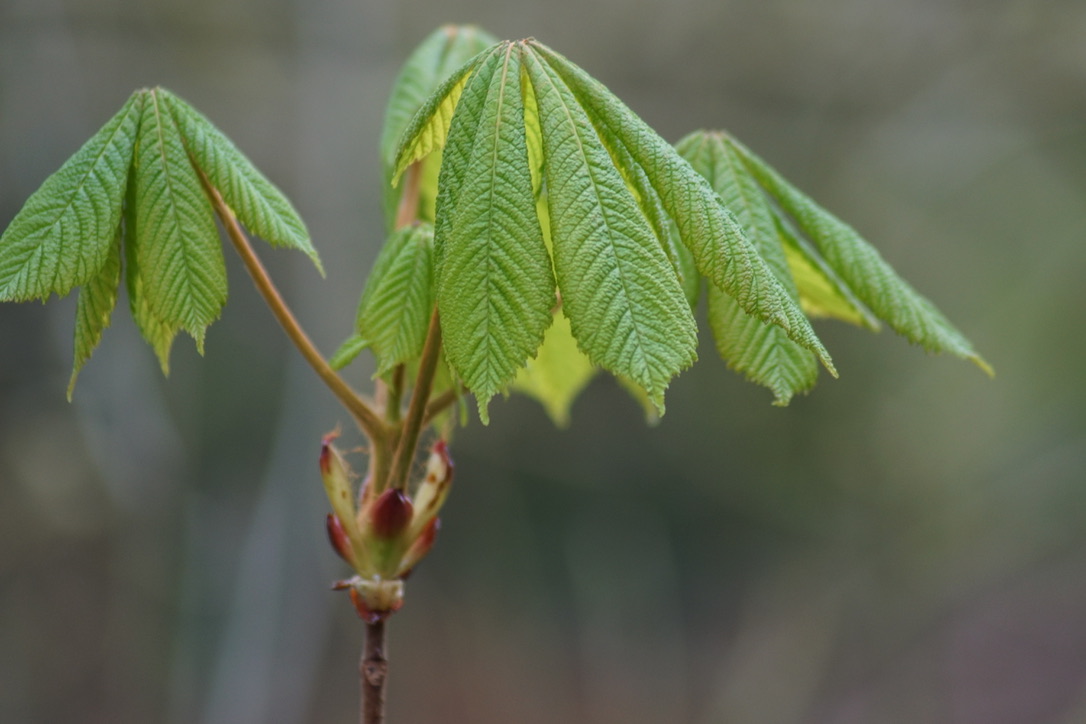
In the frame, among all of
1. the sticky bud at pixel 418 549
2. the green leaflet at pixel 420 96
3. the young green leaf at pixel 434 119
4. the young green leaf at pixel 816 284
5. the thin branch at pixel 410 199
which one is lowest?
the sticky bud at pixel 418 549

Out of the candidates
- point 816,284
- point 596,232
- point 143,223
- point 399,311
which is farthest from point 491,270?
point 816,284

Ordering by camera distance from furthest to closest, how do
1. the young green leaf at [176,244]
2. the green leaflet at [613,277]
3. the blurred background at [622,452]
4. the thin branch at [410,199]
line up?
1. the blurred background at [622,452]
2. the thin branch at [410,199]
3. the young green leaf at [176,244]
4. the green leaflet at [613,277]

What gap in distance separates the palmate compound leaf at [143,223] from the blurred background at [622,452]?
7.30 ft

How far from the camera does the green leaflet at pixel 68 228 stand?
57 cm

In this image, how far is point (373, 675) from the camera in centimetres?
64

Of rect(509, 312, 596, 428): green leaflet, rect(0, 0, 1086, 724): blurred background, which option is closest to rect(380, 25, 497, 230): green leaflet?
rect(509, 312, 596, 428): green leaflet

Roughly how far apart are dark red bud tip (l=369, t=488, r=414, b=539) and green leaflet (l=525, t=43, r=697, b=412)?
0.22m

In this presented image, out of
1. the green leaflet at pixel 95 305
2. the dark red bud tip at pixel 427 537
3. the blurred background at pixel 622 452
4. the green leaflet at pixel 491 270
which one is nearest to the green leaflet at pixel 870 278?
the green leaflet at pixel 491 270

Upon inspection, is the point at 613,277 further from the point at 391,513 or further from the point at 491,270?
the point at 391,513

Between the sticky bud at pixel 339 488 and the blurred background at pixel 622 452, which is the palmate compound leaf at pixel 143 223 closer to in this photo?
the sticky bud at pixel 339 488

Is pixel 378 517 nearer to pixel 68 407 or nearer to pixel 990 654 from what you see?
pixel 68 407

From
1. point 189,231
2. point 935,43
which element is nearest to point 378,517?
point 189,231

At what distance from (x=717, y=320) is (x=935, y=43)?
120 inches

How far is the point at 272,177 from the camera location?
3.02m
